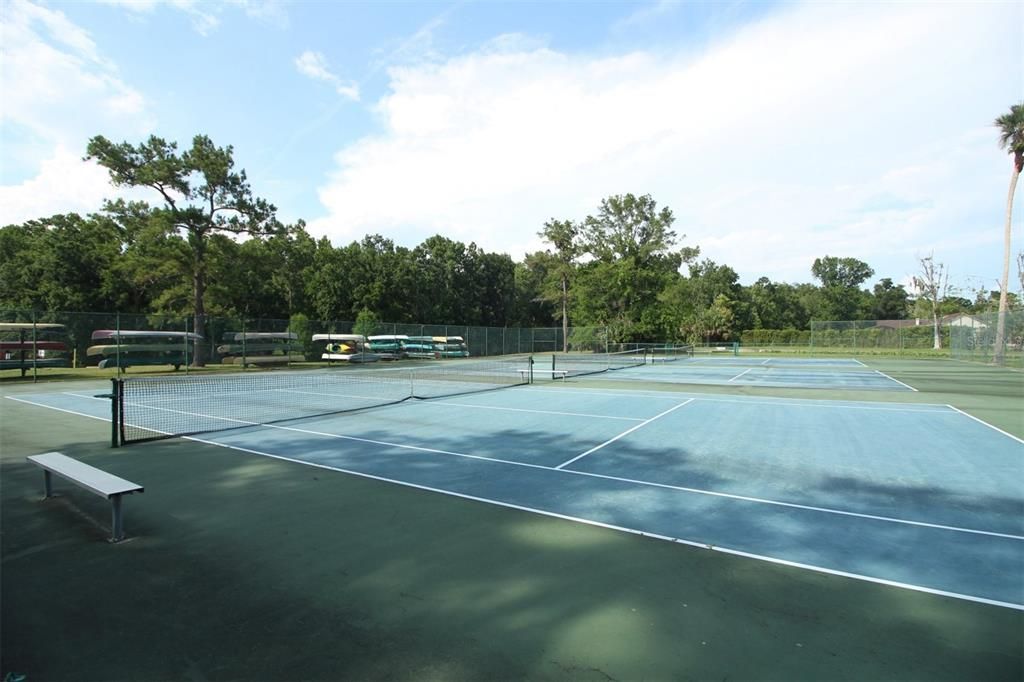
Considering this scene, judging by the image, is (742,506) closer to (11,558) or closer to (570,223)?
(11,558)

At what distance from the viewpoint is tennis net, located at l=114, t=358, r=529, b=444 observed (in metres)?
10.5

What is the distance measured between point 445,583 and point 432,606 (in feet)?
1.15

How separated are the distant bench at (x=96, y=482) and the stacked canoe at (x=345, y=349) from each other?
84.2 feet

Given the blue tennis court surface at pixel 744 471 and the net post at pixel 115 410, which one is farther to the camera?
the net post at pixel 115 410

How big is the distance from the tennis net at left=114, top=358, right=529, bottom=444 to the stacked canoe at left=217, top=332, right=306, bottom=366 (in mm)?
7152

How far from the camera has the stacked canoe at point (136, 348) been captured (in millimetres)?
24047

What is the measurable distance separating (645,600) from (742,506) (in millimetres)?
2603

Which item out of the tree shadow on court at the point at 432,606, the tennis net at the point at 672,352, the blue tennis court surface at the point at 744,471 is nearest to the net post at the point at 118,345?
the blue tennis court surface at the point at 744,471

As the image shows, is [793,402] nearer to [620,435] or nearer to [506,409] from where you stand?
[620,435]

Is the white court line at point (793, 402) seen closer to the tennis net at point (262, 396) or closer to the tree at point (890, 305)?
the tennis net at point (262, 396)

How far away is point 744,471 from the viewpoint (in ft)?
23.6

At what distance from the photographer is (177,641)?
3154 mm

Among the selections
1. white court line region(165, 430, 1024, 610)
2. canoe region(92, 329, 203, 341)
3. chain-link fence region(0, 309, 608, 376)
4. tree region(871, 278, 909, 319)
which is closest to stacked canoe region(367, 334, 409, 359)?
chain-link fence region(0, 309, 608, 376)

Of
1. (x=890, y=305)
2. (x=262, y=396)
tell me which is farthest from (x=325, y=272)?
(x=890, y=305)
